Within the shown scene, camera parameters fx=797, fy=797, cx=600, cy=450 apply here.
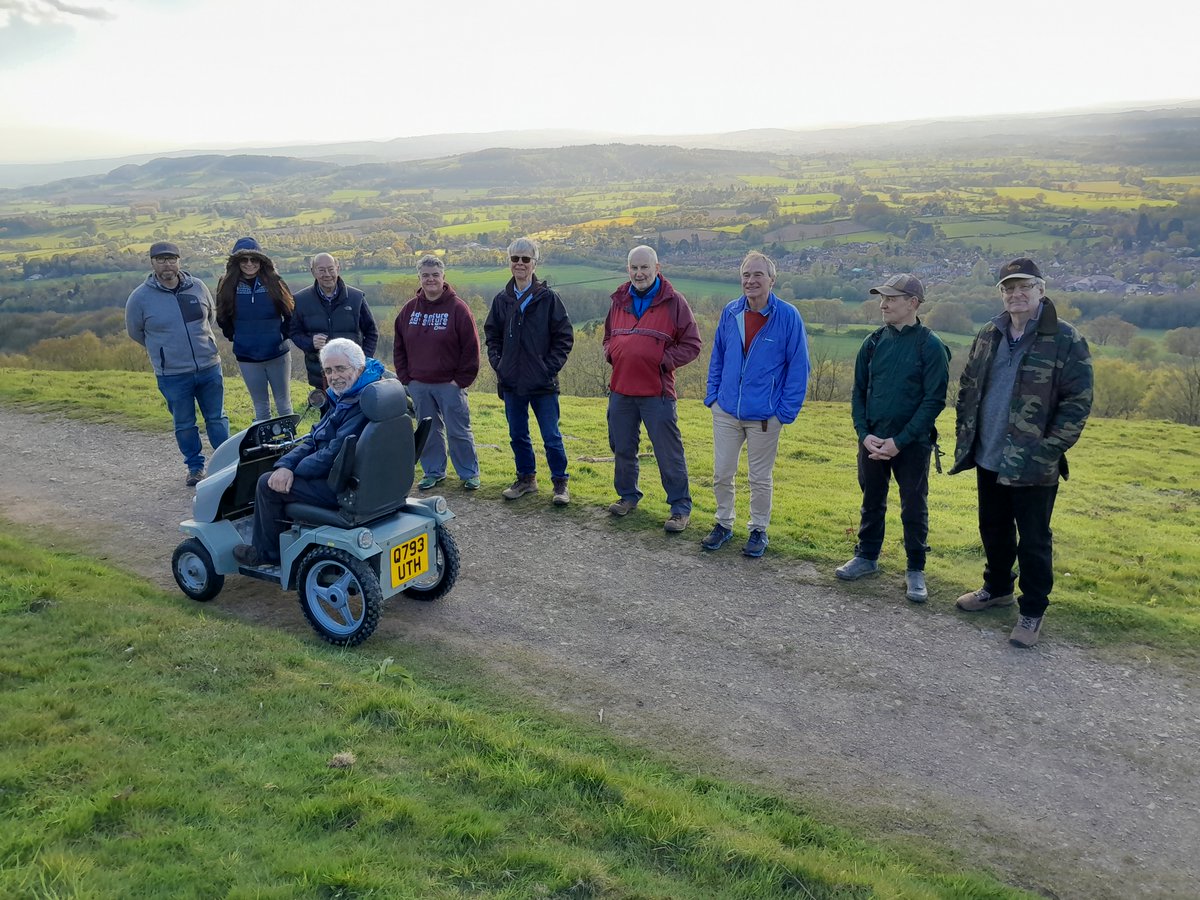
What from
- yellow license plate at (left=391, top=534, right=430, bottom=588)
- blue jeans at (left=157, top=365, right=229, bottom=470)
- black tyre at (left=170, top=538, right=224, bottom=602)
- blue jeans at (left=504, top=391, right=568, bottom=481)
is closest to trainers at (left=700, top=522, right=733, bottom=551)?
blue jeans at (left=504, top=391, right=568, bottom=481)

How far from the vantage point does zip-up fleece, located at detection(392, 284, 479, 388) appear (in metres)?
8.56

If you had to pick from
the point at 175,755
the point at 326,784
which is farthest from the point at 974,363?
the point at 175,755

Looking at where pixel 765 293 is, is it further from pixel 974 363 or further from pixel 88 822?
pixel 88 822

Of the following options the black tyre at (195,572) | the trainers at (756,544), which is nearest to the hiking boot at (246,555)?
the black tyre at (195,572)

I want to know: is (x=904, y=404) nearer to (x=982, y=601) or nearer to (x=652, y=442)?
(x=982, y=601)

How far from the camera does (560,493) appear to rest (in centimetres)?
871

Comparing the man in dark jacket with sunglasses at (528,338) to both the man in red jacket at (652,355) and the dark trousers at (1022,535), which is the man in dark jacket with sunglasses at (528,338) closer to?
the man in red jacket at (652,355)

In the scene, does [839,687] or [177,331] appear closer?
[839,687]

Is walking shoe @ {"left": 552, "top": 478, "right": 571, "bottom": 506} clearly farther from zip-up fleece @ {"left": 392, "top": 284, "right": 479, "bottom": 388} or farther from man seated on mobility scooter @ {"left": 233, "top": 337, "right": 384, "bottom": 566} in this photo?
man seated on mobility scooter @ {"left": 233, "top": 337, "right": 384, "bottom": 566}

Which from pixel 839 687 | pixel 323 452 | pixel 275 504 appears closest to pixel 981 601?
pixel 839 687

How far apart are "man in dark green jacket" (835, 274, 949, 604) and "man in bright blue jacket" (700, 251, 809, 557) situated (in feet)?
1.95

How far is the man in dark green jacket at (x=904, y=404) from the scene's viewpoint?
20.4ft

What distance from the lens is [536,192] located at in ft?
483

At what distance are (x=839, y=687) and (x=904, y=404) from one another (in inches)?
94.2
